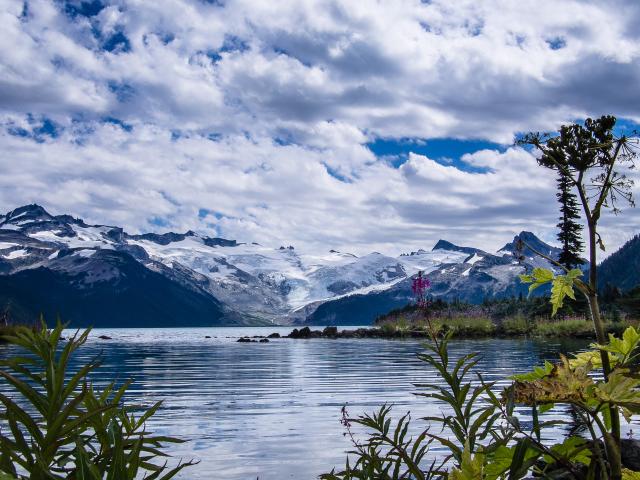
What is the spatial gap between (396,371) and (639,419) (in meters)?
13.9

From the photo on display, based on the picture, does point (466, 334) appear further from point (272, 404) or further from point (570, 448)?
point (570, 448)

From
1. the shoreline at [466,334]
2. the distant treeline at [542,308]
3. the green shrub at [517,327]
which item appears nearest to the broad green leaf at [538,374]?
the shoreline at [466,334]

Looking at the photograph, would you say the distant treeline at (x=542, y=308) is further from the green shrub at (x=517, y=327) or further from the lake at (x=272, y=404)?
the lake at (x=272, y=404)

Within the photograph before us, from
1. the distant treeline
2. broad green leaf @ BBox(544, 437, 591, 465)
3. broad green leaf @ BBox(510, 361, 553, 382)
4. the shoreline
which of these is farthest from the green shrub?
broad green leaf @ BBox(544, 437, 591, 465)

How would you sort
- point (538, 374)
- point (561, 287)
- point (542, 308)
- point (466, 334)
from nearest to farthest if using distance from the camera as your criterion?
point (538, 374), point (561, 287), point (466, 334), point (542, 308)

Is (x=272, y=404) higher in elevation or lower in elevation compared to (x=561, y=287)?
lower

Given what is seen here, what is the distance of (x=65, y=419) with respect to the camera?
7.11 ft

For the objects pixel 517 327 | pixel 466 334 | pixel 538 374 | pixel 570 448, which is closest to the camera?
pixel 570 448

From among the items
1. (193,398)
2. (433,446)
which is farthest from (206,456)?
(193,398)

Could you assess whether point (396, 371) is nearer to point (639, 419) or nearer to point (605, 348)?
point (639, 419)

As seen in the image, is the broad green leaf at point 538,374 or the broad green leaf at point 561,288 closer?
the broad green leaf at point 538,374

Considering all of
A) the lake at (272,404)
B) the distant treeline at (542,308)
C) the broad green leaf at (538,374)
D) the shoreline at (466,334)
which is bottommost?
the shoreline at (466,334)

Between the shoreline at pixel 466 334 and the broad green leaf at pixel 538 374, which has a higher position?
the broad green leaf at pixel 538 374

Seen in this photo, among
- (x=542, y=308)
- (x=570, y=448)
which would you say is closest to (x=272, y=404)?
(x=570, y=448)
